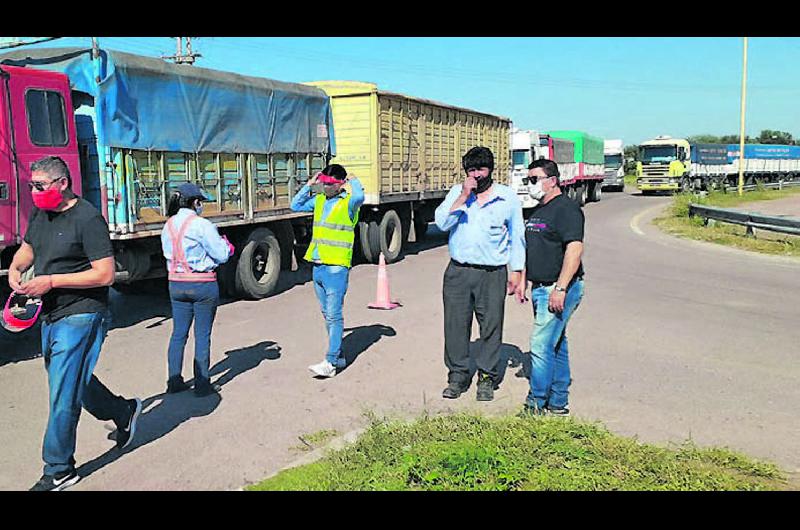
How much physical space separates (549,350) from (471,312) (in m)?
0.97

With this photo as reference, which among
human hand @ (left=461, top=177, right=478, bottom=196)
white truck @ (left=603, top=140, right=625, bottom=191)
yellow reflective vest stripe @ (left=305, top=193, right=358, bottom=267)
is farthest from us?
white truck @ (left=603, top=140, right=625, bottom=191)

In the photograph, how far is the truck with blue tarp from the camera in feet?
25.6

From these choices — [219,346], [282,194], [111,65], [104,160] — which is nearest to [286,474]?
[219,346]

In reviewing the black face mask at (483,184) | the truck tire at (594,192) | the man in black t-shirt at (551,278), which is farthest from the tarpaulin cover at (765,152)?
the man in black t-shirt at (551,278)

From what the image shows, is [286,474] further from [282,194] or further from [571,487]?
[282,194]

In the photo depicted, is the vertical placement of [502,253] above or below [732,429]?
above

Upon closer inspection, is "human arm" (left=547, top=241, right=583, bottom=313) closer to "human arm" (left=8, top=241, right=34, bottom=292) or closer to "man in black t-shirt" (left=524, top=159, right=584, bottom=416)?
"man in black t-shirt" (left=524, top=159, right=584, bottom=416)

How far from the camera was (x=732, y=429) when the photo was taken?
5.18 m

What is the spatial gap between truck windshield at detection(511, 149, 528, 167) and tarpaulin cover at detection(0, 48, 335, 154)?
13.8 m

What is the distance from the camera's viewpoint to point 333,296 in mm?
→ 6641

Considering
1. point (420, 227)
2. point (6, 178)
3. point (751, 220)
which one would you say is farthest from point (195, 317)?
point (751, 220)

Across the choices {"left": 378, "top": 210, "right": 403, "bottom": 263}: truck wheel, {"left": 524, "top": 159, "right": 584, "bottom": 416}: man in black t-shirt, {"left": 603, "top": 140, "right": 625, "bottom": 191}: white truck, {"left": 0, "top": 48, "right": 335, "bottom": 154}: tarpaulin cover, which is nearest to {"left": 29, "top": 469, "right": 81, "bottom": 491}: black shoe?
{"left": 524, "top": 159, "right": 584, "bottom": 416}: man in black t-shirt

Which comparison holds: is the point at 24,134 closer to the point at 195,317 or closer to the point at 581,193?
the point at 195,317
